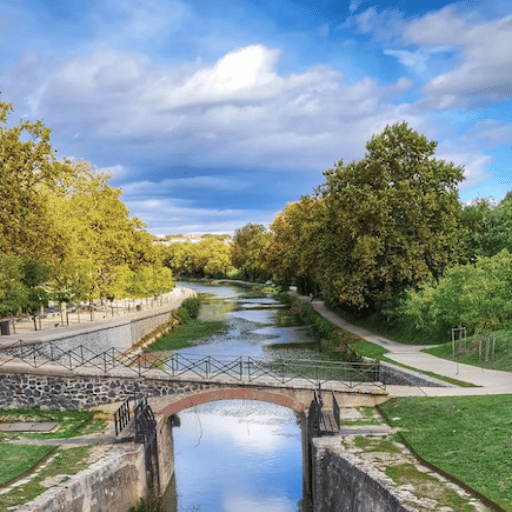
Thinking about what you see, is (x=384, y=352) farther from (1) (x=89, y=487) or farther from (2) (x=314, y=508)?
(1) (x=89, y=487)

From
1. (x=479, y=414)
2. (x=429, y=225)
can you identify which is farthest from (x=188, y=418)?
(x=429, y=225)

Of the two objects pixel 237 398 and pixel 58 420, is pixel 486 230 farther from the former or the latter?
pixel 58 420

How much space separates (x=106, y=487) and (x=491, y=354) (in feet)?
58.8

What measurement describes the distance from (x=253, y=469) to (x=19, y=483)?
8.91 meters

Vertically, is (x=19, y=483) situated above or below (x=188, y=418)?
above

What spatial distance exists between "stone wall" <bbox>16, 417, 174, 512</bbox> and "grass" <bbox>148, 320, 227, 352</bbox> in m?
23.8

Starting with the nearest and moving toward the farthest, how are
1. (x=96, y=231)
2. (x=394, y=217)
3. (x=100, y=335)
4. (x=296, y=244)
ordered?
(x=100, y=335)
(x=394, y=217)
(x=96, y=231)
(x=296, y=244)

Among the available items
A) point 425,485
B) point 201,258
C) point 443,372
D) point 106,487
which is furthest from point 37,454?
point 201,258

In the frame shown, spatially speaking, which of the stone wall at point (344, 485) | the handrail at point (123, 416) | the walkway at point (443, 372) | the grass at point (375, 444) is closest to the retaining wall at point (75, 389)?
the handrail at point (123, 416)

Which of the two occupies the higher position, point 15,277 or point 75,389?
point 15,277

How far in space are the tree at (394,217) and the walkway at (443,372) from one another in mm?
4654

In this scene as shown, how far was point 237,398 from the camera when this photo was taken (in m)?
19.1

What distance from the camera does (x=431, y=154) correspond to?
37906mm

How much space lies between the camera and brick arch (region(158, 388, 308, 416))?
752 inches
